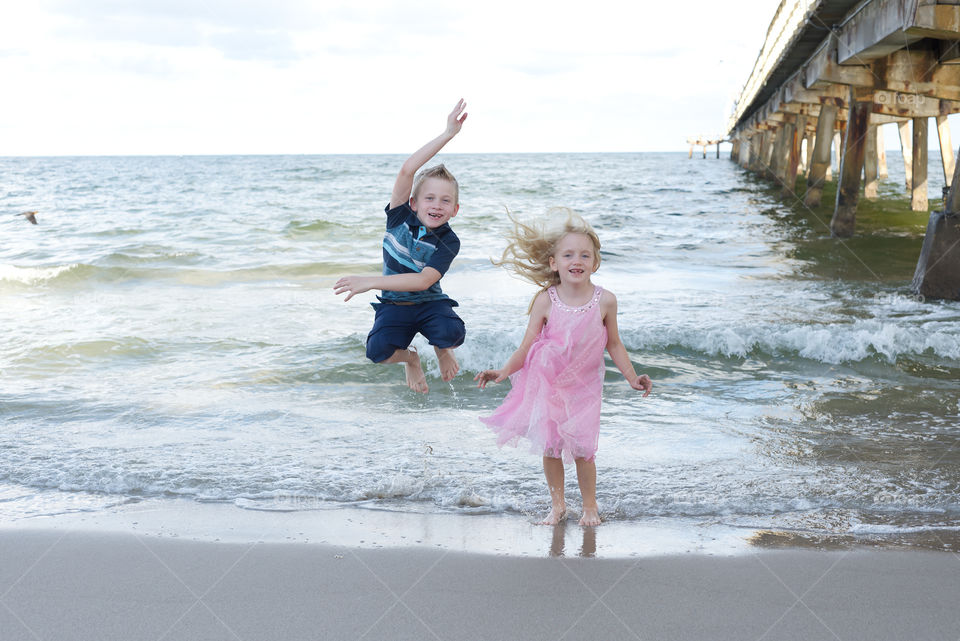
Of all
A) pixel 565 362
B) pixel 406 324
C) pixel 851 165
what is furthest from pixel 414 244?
pixel 851 165

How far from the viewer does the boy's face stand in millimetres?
4062

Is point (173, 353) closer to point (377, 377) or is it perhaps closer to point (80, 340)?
point (80, 340)

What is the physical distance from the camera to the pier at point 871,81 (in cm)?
898

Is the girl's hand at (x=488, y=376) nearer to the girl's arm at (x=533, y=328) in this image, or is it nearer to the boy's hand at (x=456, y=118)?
the girl's arm at (x=533, y=328)

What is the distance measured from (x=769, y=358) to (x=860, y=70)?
23.3ft

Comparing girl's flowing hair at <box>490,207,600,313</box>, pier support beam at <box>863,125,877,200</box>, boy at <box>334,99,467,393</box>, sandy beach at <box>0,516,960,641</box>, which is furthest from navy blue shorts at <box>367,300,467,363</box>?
pier support beam at <box>863,125,877,200</box>

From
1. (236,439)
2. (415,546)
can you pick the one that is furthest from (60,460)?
(415,546)

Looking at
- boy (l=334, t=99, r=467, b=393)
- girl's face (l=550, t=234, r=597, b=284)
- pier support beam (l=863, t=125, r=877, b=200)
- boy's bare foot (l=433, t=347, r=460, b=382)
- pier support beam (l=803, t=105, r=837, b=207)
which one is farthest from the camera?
pier support beam (l=863, t=125, r=877, b=200)

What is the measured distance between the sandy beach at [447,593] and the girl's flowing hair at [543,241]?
1.21m

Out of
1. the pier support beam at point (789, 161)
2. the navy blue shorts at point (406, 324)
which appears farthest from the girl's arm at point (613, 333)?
the pier support beam at point (789, 161)

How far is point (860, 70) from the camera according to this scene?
12617mm

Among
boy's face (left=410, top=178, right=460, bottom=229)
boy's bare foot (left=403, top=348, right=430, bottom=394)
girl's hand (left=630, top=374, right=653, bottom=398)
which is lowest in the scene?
boy's bare foot (left=403, top=348, right=430, bottom=394)

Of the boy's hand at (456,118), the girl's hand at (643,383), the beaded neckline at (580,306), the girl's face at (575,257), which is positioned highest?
the boy's hand at (456,118)

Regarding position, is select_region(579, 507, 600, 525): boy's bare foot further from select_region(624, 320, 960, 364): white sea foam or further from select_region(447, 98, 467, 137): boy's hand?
select_region(624, 320, 960, 364): white sea foam
